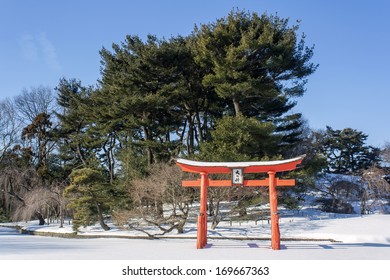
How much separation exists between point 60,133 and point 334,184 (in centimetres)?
2121

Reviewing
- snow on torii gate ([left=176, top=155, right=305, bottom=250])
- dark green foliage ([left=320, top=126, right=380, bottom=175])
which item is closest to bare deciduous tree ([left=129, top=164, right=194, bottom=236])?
snow on torii gate ([left=176, top=155, right=305, bottom=250])

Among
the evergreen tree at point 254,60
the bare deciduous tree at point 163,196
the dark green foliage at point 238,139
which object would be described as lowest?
the bare deciduous tree at point 163,196

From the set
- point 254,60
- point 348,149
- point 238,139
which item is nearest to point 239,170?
point 238,139

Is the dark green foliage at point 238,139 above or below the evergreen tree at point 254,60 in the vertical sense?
below

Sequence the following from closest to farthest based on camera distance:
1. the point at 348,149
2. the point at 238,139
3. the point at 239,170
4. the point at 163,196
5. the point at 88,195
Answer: the point at 239,170
the point at 163,196
the point at 238,139
the point at 88,195
the point at 348,149

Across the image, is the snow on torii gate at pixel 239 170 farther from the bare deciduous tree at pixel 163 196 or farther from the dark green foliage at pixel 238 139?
the dark green foliage at pixel 238 139

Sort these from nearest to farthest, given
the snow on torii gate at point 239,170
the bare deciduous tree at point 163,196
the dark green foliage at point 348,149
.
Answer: the snow on torii gate at point 239,170 → the bare deciduous tree at point 163,196 → the dark green foliage at point 348,149

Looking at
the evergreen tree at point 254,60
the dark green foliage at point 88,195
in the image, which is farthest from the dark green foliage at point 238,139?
the dark green foliage at point 88,195

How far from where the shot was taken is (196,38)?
20.2 meters

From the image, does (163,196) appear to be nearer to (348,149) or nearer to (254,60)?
(254,60)

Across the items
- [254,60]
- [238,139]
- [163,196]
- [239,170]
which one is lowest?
[163,196]

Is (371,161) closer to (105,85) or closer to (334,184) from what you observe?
(334,184)

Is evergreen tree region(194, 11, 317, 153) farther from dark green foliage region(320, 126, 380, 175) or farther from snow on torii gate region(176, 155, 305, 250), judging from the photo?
dark green foliage region(320, 126, 380, 175)
